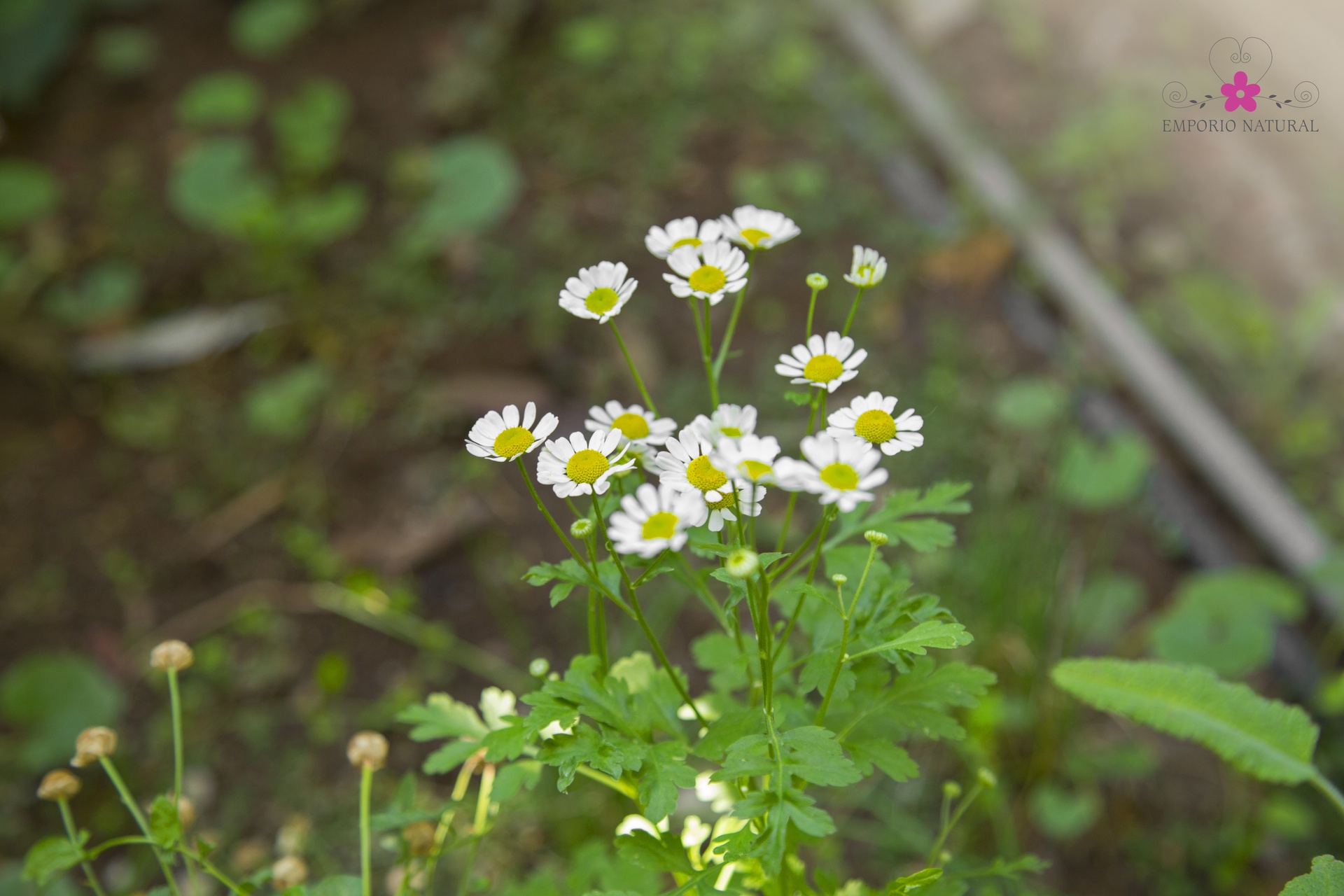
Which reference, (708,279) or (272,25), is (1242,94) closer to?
(708,279)

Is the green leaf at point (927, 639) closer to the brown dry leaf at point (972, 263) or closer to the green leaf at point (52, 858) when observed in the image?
the green leaf at point (52, 858)

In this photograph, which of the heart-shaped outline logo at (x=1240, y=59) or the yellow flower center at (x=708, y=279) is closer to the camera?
the yellow flower center at (x=708, y=279)

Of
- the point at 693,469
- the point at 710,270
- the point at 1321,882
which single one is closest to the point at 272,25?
the point at 710,270

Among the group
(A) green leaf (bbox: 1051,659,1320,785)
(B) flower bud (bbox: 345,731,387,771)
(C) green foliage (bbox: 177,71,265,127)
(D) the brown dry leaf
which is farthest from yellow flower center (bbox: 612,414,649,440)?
(C) green foliage (bbox: 177,71,265,127)

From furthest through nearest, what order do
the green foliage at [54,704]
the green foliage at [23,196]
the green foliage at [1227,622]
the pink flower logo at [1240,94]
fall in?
the green foliage at [23,196]
the pink flower logo at [1240,94]
the green foliage at [54,704]
the green foliage at [1227,622]

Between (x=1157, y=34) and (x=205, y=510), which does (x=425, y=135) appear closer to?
(x=205, y=510)

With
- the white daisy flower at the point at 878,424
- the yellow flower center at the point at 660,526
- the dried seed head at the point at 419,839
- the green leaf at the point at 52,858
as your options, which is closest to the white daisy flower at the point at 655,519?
the yellow flower center at the point at 660,526
